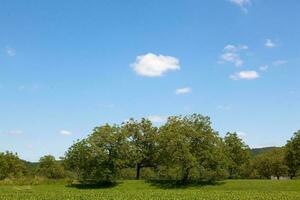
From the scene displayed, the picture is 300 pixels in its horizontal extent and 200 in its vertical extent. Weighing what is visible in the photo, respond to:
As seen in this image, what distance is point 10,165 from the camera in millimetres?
139625

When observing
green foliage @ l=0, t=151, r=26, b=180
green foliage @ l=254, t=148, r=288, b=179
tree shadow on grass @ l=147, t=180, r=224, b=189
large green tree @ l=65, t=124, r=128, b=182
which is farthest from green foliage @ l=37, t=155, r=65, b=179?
tree shadow on grass @ l=147, t=180, r=224, b=189

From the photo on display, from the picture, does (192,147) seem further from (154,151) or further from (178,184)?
(154,151)

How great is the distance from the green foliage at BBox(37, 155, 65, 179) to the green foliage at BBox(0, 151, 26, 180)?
70.2 ft

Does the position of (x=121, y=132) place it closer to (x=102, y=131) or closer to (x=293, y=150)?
(x=102, y=131)

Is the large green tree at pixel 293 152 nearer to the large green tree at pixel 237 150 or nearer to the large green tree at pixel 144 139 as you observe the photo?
the large green tree at pixel 237 150

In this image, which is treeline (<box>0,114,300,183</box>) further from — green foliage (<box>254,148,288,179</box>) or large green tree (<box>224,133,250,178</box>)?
green foliage (<box>254,148,288,179</box>)

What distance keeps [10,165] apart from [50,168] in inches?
1209

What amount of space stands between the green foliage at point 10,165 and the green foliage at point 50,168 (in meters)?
21.4

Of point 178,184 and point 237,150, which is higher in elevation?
point 237,150

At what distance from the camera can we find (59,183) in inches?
3445

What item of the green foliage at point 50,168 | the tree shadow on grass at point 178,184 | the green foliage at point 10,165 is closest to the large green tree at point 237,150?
the tree shadow on grass at point 178,184

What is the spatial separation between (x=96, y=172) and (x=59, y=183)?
23.4 ft

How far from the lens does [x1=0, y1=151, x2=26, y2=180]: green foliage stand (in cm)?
13512

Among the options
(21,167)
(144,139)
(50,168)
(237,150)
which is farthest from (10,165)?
(237,150)
